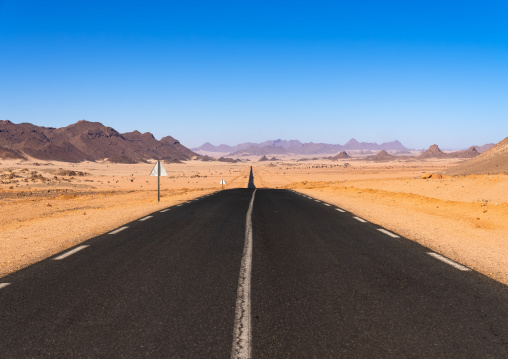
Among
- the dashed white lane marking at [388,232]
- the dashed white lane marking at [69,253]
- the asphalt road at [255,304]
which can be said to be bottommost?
the dashed white lane marking at [388,232]

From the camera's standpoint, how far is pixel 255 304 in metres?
5.02

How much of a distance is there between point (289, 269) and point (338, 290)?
1.31m

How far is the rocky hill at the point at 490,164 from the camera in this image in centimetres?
4267

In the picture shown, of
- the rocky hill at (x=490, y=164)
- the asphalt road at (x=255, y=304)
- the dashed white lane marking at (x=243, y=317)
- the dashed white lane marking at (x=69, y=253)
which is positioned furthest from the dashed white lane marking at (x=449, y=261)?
the rocky hill at (x=490, y=164)

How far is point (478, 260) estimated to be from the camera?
7.76 metres

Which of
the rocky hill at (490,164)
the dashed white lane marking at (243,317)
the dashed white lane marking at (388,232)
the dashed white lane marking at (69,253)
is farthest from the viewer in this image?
the rocky hill at (490,164)

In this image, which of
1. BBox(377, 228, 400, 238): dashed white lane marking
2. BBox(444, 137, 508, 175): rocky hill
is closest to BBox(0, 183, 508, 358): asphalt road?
BBox(377, 228, 400, 238): dashed white lane marking

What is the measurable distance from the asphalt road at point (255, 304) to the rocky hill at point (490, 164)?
4088 cm

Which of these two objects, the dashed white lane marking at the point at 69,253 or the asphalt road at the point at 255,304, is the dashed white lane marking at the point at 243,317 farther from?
the dashed white lane marking at the point at 69,253

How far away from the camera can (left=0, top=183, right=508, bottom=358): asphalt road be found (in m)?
3.89

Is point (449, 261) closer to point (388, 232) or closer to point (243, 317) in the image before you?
point (388, 232)

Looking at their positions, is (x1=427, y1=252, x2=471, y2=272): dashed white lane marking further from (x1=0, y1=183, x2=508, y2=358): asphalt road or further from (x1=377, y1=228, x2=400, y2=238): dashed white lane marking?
(x1=377, y1=228, x2=400, y2=238): dashed white lane marking

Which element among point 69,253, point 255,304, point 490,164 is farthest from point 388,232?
point 490,164

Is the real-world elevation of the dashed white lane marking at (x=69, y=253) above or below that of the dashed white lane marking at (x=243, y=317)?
below
